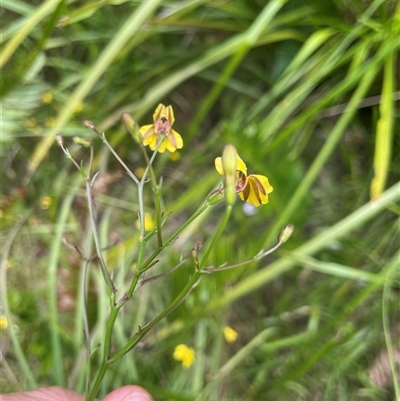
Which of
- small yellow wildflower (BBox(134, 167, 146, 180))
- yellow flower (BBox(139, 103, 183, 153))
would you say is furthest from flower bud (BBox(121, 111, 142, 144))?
small yellow wildflower (BBox(134, 167, 146, 180))

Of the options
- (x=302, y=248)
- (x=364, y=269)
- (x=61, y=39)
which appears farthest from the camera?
(x=61, y=39)

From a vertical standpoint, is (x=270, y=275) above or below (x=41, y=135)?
below

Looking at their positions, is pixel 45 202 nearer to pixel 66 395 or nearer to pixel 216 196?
pixel 66 395

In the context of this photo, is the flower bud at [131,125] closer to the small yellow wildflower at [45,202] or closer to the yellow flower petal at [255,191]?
the yellow flower petal at [255,191]

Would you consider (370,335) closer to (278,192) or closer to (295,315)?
(295,315)

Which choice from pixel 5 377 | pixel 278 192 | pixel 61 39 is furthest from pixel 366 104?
pixel 5 377

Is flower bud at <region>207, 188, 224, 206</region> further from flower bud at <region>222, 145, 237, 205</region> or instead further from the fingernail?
the fingernail
